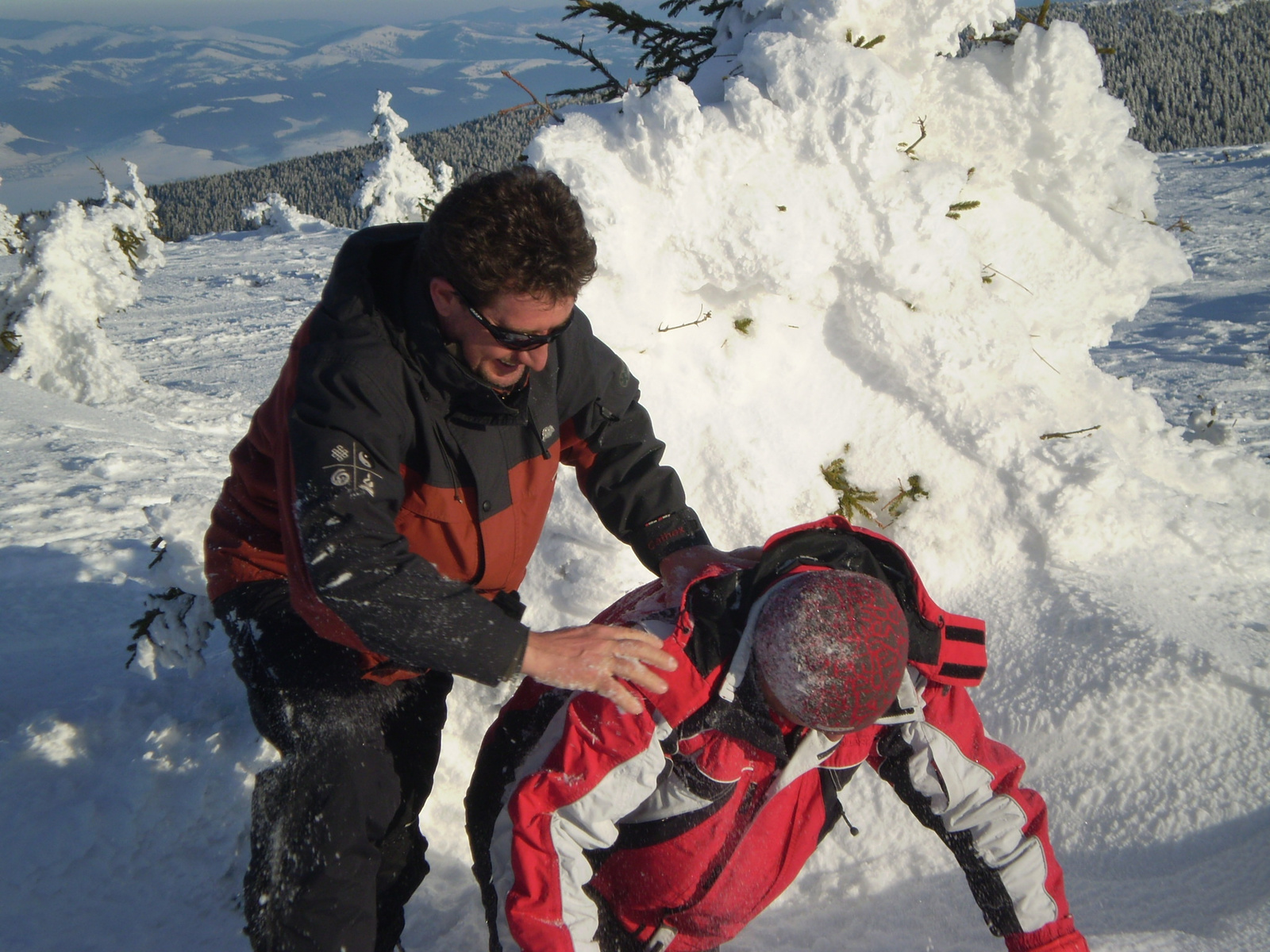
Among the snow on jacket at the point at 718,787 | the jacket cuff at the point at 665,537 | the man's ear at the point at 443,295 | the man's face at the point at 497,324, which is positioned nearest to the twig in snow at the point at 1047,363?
the snow on jacket at the point at 718,787

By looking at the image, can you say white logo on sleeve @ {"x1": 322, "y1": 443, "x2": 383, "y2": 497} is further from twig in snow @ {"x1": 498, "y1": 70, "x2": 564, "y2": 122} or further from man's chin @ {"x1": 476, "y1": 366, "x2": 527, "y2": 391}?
twig in snow @ {"x1": 498, "y1": 70, "x2": 564, "y2": 122}

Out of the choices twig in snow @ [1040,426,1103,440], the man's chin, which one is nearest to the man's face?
the man's chin

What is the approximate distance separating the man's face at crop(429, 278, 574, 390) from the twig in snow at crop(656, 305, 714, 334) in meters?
1.37

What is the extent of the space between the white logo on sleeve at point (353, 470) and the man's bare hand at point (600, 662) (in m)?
0.42

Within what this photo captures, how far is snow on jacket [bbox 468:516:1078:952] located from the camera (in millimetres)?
1495

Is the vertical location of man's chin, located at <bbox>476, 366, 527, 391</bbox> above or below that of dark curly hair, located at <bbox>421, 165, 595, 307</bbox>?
below

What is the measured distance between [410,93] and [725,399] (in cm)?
8271

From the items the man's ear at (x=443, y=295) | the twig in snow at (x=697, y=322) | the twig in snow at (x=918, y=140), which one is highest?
the twig in snow at (x=918, y=140)

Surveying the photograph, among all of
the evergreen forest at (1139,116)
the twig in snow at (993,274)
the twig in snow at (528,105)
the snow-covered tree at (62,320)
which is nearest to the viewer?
the twig in snow at (528,105)

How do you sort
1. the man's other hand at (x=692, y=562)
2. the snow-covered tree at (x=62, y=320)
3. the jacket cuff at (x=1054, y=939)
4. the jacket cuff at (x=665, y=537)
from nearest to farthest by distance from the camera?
1. the jacket cuff at (x=1054, y=939)
2. the man's other hand at (x=692, y=562)
3. the jacket cuff at (x=665, y=537)
4. the snow-covered tree at (x=62, y=320)

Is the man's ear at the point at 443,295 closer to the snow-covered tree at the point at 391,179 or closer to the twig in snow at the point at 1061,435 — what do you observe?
the twig in snow at the point at 1061,435

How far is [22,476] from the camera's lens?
466 centimetres

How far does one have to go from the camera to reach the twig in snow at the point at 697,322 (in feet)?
9.39

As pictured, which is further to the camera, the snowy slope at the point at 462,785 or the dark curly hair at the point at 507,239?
the snowy slope at the point at 462,785
